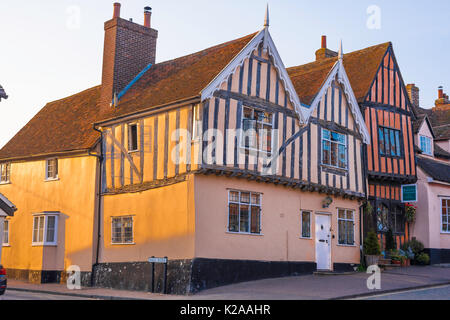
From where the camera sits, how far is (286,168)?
66.9 feet

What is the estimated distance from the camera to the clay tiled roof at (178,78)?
1931 cm

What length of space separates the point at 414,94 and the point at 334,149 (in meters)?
15.3

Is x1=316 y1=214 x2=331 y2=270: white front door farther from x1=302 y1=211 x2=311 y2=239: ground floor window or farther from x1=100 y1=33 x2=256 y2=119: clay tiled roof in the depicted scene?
x1=100 y1=33 x2=256 y2=119: clay tiled roof

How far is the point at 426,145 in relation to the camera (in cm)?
3028

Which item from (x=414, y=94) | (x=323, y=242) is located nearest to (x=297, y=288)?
(x=323, y=242)

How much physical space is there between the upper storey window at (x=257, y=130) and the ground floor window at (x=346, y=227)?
505 cm

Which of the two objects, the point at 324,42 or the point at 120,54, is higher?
the point at 324,42

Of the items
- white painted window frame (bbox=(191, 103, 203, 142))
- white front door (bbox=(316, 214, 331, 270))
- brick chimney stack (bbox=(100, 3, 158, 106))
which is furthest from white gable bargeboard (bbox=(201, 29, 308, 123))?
brick chimney stack (bbox=(100, 3, 158, 106))

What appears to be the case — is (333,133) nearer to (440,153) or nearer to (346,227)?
(346,227)

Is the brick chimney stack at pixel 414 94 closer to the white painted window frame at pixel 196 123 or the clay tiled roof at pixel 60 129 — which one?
the clay tiled roof at pixel 60 129

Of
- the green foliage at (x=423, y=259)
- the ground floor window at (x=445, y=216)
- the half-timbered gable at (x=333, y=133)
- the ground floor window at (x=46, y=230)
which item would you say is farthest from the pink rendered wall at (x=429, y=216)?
the ground floor window at (x=46, y=230)

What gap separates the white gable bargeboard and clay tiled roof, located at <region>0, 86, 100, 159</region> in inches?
248

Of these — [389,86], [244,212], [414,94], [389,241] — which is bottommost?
[389,241]
